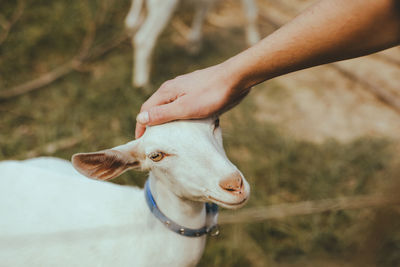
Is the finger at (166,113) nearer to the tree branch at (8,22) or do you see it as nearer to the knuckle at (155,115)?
the knuckle at (155,115)

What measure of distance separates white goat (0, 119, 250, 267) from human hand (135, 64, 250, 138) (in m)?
0.05

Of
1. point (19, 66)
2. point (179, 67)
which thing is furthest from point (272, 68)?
point (19, 66)

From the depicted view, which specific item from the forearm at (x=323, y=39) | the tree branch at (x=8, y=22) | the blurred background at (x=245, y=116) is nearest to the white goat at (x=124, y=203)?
the forearm at (x=323, y=39)

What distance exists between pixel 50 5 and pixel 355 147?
409cm

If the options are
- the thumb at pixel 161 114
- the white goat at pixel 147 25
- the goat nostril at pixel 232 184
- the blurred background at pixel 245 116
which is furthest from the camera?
the white goat at pixel 147 25

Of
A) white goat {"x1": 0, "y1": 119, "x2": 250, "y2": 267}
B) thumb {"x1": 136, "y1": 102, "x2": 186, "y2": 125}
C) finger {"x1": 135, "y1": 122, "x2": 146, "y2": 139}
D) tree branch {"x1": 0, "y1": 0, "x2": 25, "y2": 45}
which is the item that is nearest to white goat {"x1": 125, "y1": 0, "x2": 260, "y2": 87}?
tree branch {"x1": 0, "y1": 0, "x2": 25, "y2": 45}

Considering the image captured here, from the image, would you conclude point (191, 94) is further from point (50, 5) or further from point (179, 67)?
point (50, 5)

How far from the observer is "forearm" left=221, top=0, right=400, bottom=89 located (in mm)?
956

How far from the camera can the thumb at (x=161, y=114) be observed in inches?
48.6

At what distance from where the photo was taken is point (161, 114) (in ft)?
4.11

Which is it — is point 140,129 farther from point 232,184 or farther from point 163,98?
point 232,184

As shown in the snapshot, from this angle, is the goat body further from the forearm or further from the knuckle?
the forearm

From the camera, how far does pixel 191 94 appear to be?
1.25m

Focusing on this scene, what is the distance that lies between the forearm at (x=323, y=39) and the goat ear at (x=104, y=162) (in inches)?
19.9
